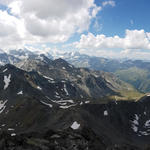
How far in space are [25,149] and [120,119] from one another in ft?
451

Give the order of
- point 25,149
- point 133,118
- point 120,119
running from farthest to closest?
point 133,118 < point 120,119 < point 25,149

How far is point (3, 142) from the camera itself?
39.6 metres

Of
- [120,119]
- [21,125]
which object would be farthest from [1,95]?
[120,119]

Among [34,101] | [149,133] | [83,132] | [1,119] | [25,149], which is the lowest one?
[149,133]

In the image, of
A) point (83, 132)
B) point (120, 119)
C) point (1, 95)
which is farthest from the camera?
point (1, 95)

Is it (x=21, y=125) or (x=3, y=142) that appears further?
(x=21, y=125)

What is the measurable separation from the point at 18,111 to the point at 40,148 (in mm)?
103394

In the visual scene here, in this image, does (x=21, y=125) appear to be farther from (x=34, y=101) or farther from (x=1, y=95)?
(x=1, y=95)

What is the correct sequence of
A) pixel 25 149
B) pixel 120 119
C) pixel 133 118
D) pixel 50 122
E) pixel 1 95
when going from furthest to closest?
pixel 1 95 < pixel 133 118 < pixel 120 119 < pixel 50 122 < pixel 25 149

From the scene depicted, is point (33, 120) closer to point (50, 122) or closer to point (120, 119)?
point (50, 122)

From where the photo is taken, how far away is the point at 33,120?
399 ft

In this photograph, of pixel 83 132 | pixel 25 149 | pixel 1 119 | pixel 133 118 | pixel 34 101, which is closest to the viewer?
pixel 25 149

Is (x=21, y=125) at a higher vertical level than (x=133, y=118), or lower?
higher

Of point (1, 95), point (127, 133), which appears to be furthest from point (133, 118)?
point (1, 95)
